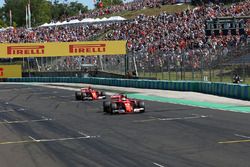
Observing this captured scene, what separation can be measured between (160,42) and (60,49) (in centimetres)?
1526

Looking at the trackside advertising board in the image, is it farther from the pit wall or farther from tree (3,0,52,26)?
tree (3,0,52,26)

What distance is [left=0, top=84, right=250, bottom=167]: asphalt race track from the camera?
11.2 m

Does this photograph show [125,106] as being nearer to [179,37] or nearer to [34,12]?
[179,37]

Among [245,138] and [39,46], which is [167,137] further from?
[39,46]

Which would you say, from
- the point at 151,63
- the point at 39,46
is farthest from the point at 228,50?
the point at 39,46

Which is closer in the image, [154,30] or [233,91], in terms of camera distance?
[233,91]

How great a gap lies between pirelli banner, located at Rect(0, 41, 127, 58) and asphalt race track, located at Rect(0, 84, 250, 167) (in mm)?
35332

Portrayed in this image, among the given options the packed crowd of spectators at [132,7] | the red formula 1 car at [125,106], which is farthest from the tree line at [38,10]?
the red formula 1 car at [125,106]

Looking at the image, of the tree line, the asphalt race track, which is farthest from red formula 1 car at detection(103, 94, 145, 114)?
the tree line

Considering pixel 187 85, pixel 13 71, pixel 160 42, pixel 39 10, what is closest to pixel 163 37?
pixel 160 42

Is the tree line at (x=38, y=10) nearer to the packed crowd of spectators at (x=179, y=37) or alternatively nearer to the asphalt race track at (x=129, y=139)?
the packed crowd of spectators at (x=179, y=37)

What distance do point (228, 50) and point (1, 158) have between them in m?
22.7

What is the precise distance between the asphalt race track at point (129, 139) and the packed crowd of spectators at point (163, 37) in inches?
569

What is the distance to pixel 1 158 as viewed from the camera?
12227 millimetres
